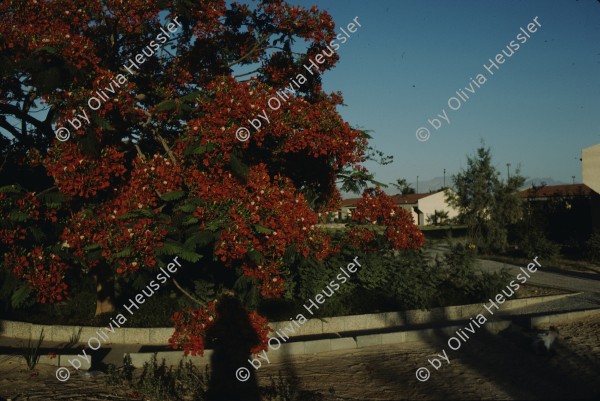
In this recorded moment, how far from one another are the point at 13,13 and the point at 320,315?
26.5ft

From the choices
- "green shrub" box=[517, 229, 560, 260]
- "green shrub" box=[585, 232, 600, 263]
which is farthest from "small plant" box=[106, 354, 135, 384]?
"green shrub" box=[585, 232, 600, 263]

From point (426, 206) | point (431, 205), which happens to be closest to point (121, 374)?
point (426, 206)

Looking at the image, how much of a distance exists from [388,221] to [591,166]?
20608 millimetres

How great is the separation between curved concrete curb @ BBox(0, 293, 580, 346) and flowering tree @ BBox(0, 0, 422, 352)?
2.22m

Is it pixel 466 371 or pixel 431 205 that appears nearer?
pixel 466 371

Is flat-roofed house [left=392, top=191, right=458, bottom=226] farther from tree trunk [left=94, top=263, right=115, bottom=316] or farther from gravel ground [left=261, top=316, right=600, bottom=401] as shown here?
tree trunk [left=94, top=263, right=115, bottom=316]

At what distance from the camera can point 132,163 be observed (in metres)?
7.45

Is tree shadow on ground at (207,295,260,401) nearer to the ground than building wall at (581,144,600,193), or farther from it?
nearer to the ground

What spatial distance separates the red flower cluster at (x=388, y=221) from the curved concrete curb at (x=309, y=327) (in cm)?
181

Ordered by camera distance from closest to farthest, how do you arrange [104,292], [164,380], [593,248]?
[164,380]
[104,292]
[593,248]

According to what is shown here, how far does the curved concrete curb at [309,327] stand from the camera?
9.05m

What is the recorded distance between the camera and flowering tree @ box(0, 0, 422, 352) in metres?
6.26

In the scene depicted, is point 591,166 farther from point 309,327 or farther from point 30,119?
point 30,119

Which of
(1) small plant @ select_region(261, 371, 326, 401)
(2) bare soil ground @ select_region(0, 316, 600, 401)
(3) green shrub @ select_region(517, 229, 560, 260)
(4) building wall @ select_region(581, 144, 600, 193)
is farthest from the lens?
(4) building wall @ select_region(581, 144, 600, 193)
